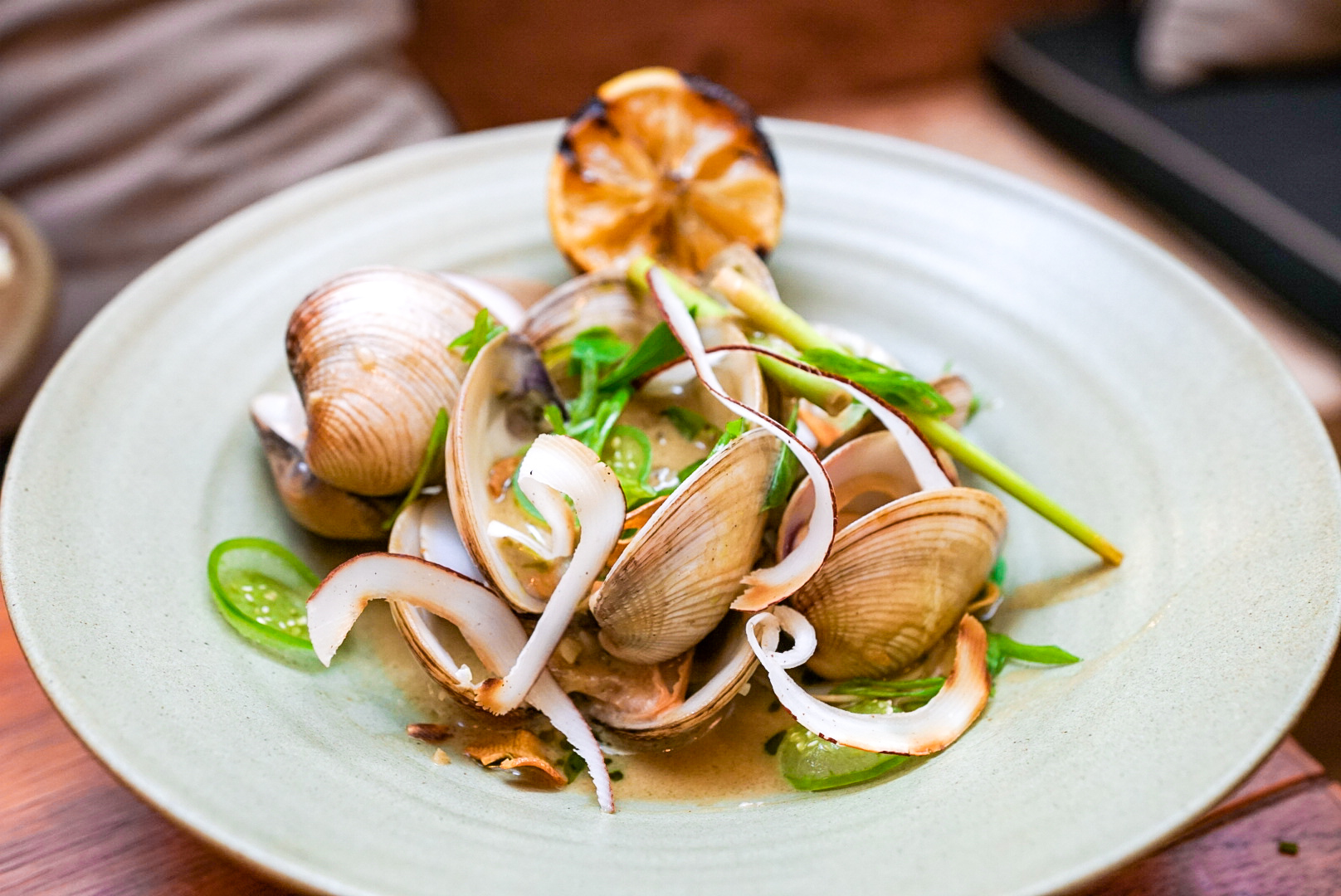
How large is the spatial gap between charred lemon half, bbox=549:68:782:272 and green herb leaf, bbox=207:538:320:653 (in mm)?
456

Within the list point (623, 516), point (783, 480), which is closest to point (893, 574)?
point (783, 480)

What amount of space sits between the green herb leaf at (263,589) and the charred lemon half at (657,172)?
456 mm

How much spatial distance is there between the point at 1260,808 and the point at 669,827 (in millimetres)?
500

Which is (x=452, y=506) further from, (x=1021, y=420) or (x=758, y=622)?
(x=1021, y=420)

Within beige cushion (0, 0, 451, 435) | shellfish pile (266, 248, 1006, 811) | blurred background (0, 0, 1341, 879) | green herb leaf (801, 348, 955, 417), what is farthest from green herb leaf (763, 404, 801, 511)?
beige cushion (0, 0, 451, 435)

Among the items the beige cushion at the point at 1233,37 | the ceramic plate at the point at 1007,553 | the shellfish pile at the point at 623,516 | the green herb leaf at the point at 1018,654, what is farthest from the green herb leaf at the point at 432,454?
the beige cushion at the point at 1233,37

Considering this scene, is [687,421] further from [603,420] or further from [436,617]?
[436,617]

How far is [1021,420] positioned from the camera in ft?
3.29

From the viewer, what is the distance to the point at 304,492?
86 centimetres

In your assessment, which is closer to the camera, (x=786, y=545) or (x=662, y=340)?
(x=786, y=545)

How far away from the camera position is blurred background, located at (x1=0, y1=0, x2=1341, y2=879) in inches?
55.4

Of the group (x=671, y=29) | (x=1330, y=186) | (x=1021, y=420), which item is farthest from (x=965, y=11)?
(x=1021, y=420)

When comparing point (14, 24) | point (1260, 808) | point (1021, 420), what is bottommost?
point (1260, 808)

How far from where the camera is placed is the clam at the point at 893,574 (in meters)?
0.75
